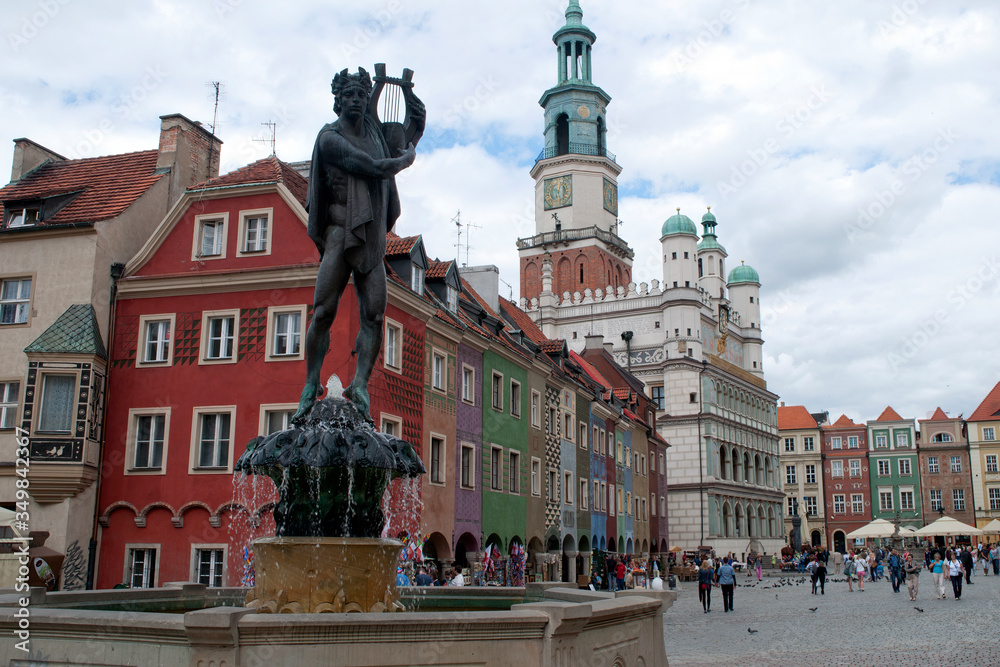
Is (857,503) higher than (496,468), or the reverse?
(857,503)

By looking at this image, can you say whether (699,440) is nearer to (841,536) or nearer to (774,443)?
(774,443)

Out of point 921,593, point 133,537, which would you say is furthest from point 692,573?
point 133,537

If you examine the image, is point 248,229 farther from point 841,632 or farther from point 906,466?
point 906,466

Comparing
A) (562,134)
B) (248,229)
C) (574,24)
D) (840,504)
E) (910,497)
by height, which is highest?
(574,24)

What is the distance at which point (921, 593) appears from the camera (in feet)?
114

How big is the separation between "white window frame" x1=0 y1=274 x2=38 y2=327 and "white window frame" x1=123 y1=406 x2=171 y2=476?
12.0 feet

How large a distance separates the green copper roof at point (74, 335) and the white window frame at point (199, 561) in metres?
5.59

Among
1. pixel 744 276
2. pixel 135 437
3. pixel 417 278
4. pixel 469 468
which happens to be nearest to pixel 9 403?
pixel 135 437

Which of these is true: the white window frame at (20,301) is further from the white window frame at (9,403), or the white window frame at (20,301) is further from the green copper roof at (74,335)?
the white window frame at (9,403)

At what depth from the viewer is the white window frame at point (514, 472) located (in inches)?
1302

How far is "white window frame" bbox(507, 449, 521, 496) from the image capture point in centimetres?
3306

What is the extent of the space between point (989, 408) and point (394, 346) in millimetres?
83105

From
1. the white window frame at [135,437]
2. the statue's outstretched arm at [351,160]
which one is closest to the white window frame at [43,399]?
the white window frame at [135,437]

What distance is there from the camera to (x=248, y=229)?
82.5 feet
